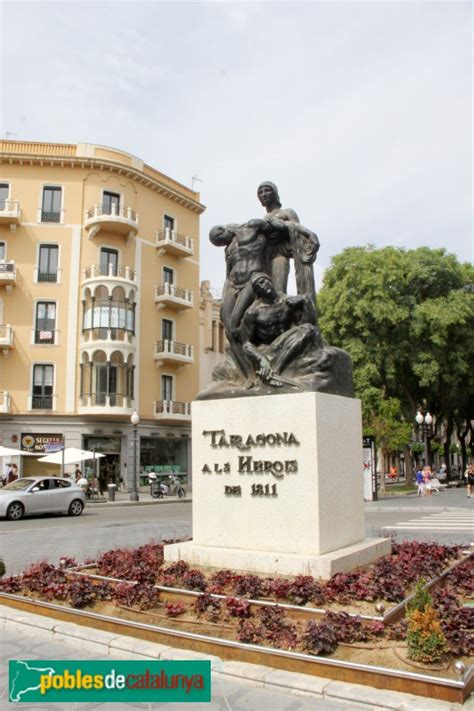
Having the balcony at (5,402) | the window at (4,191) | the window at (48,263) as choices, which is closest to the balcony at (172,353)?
the window at (48,263)

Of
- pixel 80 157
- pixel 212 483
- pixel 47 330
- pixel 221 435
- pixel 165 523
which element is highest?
pixel 80 157

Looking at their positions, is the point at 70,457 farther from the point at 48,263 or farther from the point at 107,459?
the point at 48,263

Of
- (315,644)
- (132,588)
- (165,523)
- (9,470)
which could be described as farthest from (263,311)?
(9,470)

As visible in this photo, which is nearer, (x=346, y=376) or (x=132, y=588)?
(x=132, y=588)

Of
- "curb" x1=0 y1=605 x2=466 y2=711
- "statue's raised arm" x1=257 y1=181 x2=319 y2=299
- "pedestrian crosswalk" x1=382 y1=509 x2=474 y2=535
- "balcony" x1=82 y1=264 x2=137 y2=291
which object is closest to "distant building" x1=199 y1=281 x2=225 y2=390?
"balcony" x1=82 y1=264 x2=137 y2=291

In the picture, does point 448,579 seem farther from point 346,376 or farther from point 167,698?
point 167,698

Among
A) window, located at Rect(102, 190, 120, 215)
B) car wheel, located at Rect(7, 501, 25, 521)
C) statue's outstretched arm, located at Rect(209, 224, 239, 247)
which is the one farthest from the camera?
window, located at Rect(102, 190, 120, 215)

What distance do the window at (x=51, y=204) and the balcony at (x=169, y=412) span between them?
39.5ft

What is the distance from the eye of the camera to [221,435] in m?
7.43

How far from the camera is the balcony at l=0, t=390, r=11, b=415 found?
32000 millimetres

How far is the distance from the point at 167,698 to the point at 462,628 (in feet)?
7.20

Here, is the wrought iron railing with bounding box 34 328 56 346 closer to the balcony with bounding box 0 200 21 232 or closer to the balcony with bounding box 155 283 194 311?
the balcony with bounding box 0 200 21 232

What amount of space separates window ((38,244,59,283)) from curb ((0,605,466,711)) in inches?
1223
